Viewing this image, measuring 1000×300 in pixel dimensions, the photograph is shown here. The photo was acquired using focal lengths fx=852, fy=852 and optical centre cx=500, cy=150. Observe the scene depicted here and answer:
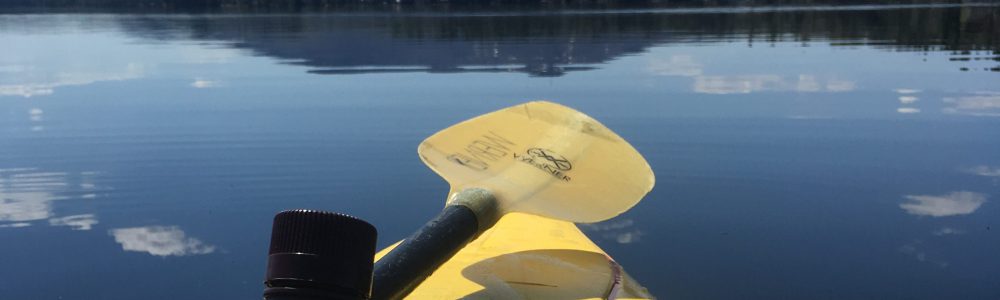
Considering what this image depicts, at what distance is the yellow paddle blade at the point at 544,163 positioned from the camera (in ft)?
10.4

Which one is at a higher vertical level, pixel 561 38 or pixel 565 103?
pixel 561 38

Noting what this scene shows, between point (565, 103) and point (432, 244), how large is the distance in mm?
5682

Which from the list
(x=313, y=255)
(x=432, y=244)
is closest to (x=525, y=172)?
(x=432, y=244)

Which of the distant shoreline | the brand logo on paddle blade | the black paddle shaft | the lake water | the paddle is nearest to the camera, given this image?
the black paddle shaft

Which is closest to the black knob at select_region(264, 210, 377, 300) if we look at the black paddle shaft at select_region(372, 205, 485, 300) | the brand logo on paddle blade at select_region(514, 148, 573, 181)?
the black paddle shaft at select_region(372, 205, 485, 300)

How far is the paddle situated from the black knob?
76 cm

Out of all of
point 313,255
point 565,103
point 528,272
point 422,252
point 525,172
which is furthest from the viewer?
point 565,103

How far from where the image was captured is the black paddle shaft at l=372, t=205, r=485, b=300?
221 centimetres

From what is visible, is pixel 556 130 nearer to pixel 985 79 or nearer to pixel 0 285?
pixel 0 285

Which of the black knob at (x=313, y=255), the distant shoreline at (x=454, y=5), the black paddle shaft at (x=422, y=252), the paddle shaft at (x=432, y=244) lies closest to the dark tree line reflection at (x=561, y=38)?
the distant shoreline at (x=454, y=5)

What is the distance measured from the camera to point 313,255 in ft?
5.17

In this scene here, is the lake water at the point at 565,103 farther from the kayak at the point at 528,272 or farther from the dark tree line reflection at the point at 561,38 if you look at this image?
the kayak at the point at 528,272

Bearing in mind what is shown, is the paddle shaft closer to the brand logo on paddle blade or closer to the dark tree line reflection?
the brand logo on paddle blade

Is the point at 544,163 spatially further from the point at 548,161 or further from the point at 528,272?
the point at 528,272
